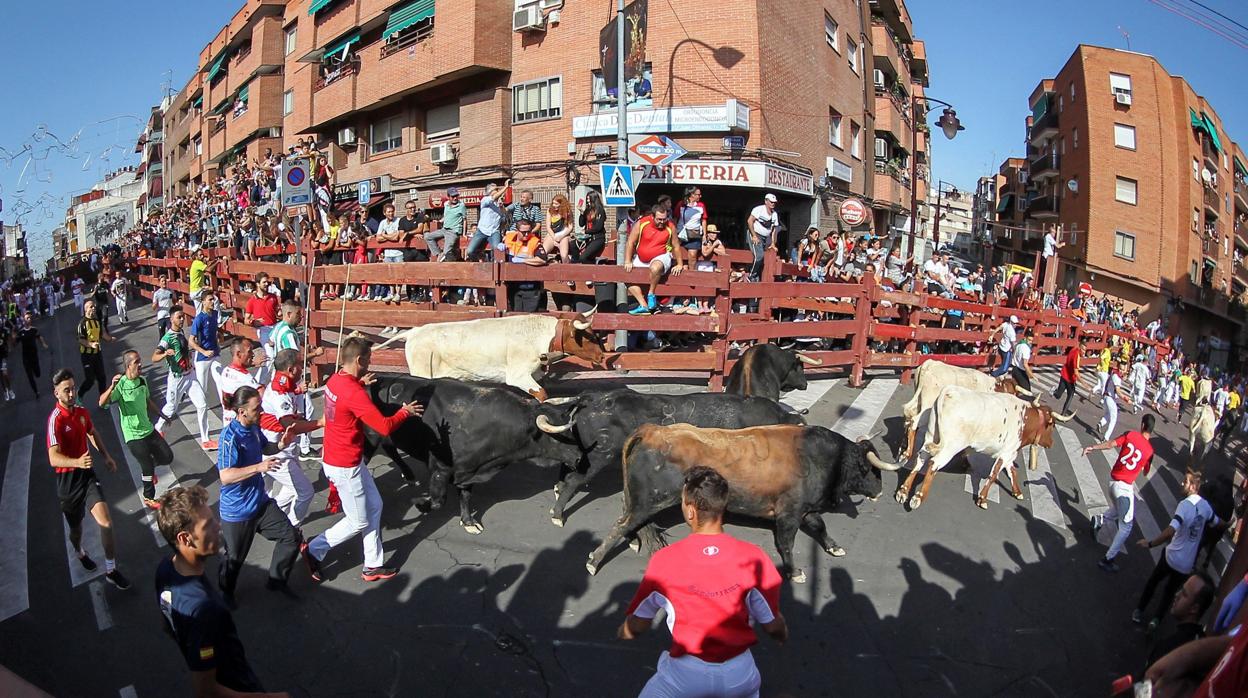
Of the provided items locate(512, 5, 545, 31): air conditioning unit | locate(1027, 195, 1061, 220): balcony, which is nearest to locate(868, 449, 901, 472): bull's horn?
locate(512, 5, 545, 31): air conditioning unit

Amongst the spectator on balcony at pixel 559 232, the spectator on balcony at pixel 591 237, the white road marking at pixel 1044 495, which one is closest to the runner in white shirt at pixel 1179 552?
the white road marking at pixel 1044 495

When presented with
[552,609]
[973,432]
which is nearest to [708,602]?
[552,609]

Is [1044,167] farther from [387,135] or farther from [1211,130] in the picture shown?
[387,135]

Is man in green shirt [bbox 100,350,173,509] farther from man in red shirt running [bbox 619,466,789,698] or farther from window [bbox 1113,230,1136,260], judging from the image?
window [bbox 1113,230,1136,260]

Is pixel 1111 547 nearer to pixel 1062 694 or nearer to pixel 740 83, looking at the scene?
pixel 1062 694

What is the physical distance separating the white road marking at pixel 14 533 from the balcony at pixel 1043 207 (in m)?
49.1

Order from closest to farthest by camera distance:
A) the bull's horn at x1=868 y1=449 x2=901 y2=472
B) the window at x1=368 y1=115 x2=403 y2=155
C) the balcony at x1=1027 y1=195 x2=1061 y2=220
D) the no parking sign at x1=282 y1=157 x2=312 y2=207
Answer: the bull's horn at x1=868 y1=449 x2=901 y2=472
the no parking sign at x1=282 y1=157 x2=312 y2=207
the window at x1=368 y1=115 x2=403 y2=155
the balcony at x1=1027 y1=195 x2=1061 y2=220

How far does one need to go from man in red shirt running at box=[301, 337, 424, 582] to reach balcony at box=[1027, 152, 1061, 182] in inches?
1906

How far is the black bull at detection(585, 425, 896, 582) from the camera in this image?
557 centimetres

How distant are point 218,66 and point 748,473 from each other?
159 feet

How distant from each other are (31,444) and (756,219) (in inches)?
474

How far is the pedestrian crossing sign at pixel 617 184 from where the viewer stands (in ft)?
35.0

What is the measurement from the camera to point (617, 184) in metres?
10.7

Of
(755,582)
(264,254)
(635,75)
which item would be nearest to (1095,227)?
(635,75)
